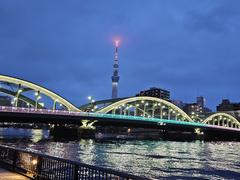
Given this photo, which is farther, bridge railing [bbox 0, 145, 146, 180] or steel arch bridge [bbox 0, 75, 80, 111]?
steel arch bridge [bbox 0, 75, 80, 111]

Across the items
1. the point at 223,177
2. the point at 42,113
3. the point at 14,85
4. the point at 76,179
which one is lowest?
the point at 223,177

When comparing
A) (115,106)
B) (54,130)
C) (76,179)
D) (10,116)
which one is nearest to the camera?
(76,179)

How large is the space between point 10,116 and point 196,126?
84049 millimetres

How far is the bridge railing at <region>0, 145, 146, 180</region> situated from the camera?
12.4m

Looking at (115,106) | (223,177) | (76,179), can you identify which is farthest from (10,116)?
(76,179)

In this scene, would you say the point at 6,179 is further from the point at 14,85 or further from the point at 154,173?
the point at 14,85

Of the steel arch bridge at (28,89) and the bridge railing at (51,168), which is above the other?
the steel arch bridge at (28,89)

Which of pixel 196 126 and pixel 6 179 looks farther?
pixel 196 126

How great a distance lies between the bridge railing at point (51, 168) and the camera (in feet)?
40.7

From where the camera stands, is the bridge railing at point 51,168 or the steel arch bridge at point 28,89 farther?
the steel arch bridge at point 28,89

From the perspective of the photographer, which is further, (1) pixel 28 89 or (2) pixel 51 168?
(1) pixel 28 89

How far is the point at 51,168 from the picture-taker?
1505 cm

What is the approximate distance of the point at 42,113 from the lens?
93.7m

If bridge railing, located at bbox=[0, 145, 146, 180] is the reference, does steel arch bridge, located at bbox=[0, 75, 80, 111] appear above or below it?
above
